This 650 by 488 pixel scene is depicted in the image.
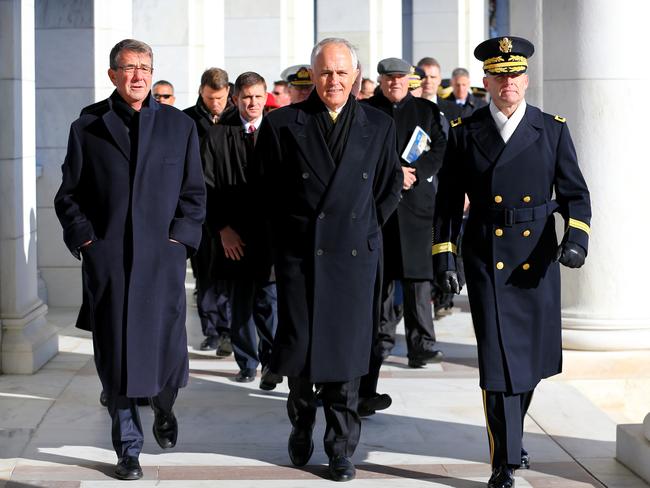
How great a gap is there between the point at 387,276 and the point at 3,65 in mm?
2619

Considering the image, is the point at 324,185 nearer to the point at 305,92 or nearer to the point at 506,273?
the point at 506,273

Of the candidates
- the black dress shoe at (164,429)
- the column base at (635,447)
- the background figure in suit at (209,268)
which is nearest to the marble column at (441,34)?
the background figure in suit at (209,268)

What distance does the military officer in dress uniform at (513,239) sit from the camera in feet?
21.3

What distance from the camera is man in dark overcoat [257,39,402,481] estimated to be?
6.68m

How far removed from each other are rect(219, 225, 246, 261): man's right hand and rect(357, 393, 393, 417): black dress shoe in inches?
49.5

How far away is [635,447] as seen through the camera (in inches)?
266

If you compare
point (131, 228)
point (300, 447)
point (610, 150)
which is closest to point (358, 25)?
point (610, 150)

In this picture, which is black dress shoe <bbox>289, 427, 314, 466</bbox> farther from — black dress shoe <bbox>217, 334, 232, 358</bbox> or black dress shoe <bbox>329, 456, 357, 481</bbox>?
black dress shoe <bbox>217, 334, 232, 358</bbox>

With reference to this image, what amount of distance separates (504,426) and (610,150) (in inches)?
122

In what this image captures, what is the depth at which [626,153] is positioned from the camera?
9109mm

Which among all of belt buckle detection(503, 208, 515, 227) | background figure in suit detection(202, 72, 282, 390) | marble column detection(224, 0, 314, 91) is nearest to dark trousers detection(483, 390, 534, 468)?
belt buckle detection(503, 208, 515, 227)

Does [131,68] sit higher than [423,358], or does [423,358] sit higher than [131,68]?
[131,68]

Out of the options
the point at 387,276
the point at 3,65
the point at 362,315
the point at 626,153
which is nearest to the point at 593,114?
the point at 626,153

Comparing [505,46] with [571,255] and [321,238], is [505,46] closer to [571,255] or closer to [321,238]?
[571,255]
